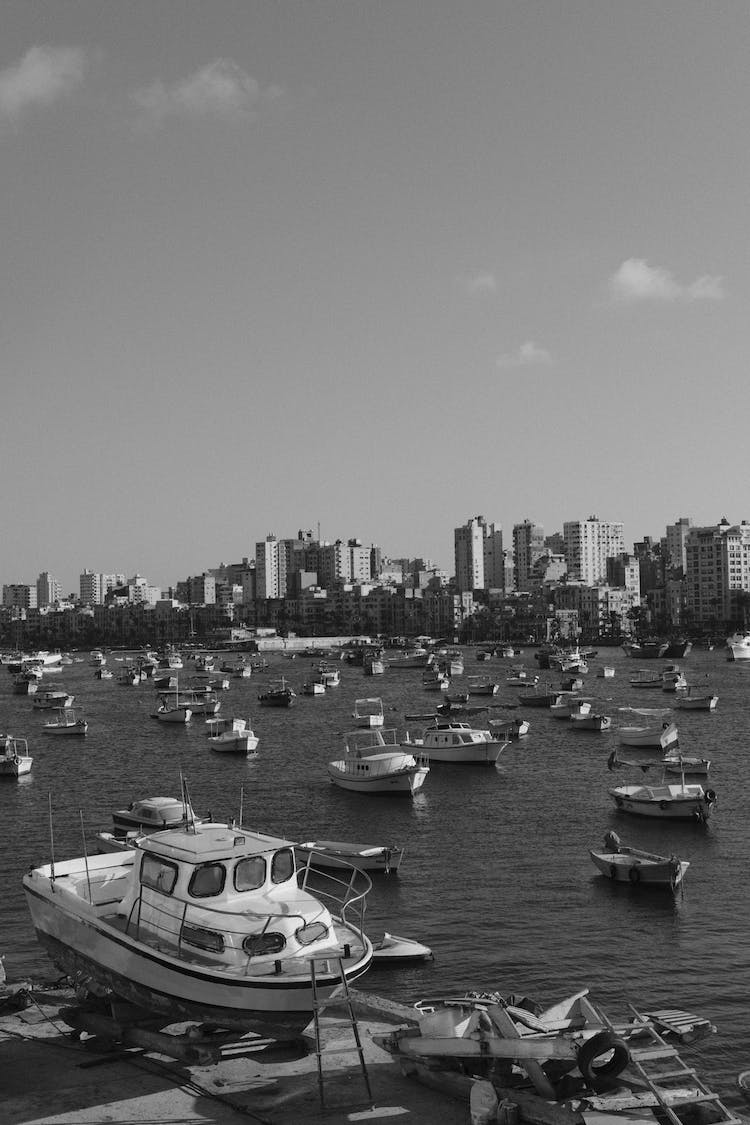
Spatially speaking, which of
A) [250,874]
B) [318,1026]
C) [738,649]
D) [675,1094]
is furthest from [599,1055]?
[738,649]

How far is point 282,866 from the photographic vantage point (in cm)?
1805

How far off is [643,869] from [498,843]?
8588 mm

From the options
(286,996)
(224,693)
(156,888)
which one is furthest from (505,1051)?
(224,693)

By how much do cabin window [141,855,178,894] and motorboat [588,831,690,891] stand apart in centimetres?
2045

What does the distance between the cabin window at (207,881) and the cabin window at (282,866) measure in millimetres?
933

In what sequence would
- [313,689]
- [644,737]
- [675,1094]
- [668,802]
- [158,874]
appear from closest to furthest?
[675,1094] < [158,874] < [668,802] < [644,737] < [313,689]

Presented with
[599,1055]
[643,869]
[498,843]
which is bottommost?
[498,843]

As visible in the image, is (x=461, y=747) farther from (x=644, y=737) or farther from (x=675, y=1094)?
(x=675, y=1094)

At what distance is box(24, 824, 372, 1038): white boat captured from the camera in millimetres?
15938

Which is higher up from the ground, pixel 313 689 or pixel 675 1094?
pixel 675 1094

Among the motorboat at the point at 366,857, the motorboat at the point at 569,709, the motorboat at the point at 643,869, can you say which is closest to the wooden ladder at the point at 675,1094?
the motorboat at the point at 643,869

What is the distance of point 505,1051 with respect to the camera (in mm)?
14234

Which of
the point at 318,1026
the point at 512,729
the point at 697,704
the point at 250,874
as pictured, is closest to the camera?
the point at 318,1026

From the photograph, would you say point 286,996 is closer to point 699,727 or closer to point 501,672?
point 699,727
